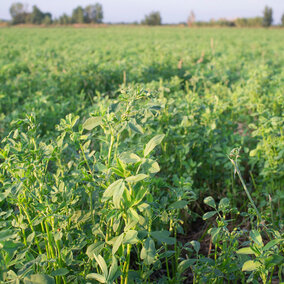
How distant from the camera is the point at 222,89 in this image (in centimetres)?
406

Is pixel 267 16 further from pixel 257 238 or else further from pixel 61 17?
pixel 257 238

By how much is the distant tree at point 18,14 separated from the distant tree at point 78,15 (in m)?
12.4

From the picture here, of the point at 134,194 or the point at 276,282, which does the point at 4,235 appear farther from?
the point at 276,282

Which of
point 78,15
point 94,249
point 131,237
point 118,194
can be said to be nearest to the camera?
point 118,194

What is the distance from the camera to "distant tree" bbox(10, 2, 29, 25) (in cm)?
6932

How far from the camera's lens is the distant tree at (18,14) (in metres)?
69.3

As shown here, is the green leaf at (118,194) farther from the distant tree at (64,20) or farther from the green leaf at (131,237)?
the distant tree at (64,20)

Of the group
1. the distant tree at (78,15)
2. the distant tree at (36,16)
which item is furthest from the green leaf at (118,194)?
the distant tree at (36,16)

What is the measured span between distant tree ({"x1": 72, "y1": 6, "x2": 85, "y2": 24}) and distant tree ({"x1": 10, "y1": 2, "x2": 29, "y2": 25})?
12.4 meters

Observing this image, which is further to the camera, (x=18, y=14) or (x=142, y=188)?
(x=18, y=14)

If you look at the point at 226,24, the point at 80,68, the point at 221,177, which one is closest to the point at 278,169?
the point at 221,177

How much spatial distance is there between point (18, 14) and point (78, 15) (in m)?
21.1

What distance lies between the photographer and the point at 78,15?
65.6m

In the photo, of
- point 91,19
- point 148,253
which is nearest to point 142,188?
point 148,253
